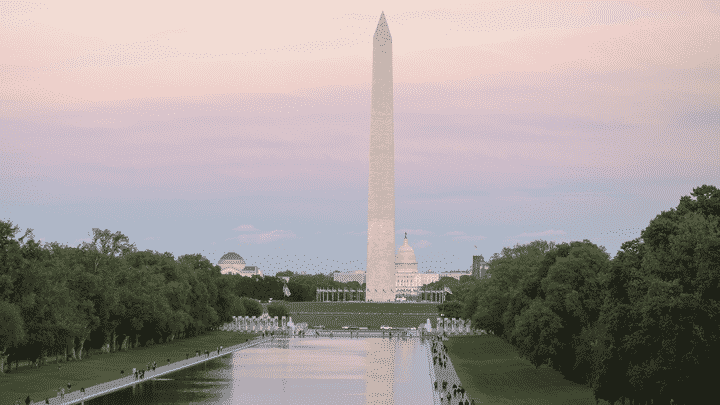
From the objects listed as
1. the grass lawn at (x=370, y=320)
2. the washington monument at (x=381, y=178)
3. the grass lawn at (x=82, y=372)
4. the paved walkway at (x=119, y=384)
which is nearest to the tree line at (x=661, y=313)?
the paved walkway at (x=119, y=384)

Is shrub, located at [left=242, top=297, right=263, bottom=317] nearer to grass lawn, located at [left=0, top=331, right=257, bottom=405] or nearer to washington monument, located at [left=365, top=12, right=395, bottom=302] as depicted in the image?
washington monument, located at [left=365, top=12, right=395, bottom=302]

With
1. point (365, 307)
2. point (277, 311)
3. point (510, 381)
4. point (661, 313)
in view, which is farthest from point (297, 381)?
point (365, 307)

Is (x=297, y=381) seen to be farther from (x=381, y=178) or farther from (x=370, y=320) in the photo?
(x=381, y=178)

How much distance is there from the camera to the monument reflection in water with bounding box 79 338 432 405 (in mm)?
35375

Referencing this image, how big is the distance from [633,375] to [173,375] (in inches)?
1036

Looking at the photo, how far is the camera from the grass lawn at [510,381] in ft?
122

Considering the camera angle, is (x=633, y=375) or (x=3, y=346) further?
(x=3, y=346)

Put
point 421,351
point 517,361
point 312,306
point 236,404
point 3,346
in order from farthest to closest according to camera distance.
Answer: point 312,306
point 421,351
point 517,361
point 3,346
point 236,404

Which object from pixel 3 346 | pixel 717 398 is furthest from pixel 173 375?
pixel 717 398

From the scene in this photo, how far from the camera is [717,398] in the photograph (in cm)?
2502

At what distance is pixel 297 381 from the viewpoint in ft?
139

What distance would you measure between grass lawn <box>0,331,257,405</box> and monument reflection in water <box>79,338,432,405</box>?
2775 millimetres

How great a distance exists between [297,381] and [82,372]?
11426 millimetres

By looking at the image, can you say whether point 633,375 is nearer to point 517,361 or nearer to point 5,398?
point 5,398
